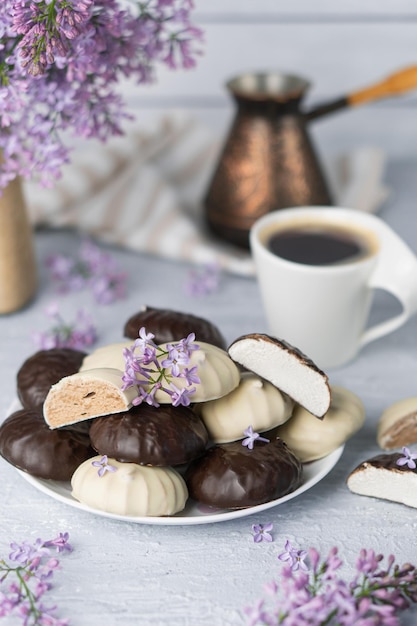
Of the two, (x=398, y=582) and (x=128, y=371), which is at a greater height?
(x=128, y=371)

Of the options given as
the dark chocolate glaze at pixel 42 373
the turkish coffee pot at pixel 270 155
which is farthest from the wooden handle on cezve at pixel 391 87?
the dark chocolate glaze at pixel 42 373

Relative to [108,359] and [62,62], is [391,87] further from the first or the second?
[108,359]

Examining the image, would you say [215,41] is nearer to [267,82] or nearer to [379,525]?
[267,82]

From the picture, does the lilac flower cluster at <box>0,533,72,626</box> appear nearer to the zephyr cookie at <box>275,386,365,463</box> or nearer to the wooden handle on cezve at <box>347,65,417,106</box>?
the zephyr cookie at <box>275,386,365,463</box>

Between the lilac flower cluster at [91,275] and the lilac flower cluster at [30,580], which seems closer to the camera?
the lilac flower cluster at [30,580]

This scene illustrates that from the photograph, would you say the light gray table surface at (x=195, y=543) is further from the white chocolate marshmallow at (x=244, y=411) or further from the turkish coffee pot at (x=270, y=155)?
the turkish coffee pot at (x=270, y=155)

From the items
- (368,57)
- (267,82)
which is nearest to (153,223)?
(267,82)
